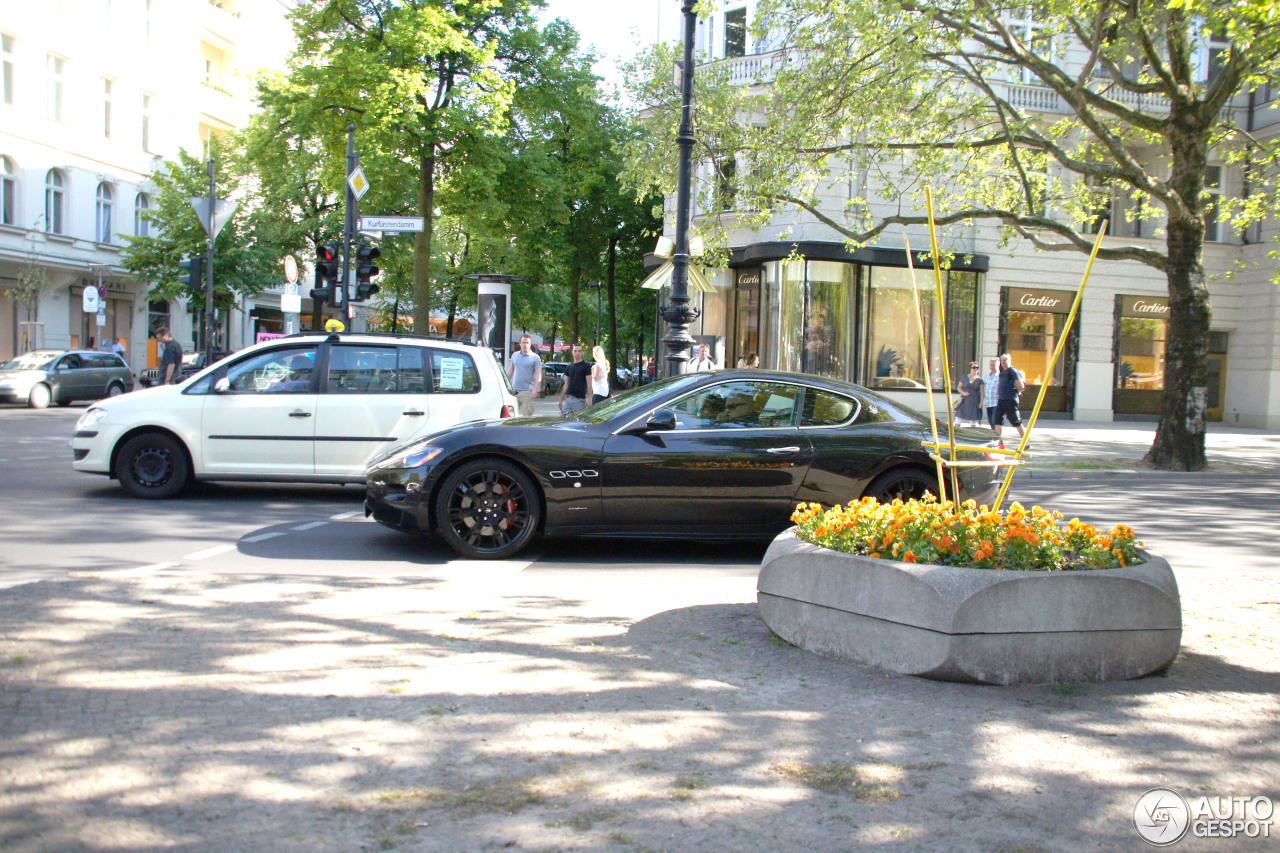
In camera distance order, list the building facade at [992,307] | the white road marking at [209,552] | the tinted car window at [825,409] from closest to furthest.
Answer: the white road marking at [209,552] → the tinted car window at [825,409] → the building facade at [992,307]

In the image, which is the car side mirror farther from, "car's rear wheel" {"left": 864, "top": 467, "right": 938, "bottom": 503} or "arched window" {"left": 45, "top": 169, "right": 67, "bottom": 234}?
"arched window" {"left": 45, "top": 169, "right": 67, "bottom": 234}

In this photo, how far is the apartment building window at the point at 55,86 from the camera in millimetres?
36375

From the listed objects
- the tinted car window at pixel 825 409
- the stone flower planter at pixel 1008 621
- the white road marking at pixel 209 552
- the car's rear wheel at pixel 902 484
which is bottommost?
the white road marking at pixel 209 552

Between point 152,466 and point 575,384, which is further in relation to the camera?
point 575,384

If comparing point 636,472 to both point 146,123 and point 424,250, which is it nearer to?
point 424,250

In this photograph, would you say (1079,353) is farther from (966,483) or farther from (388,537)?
(388,537)

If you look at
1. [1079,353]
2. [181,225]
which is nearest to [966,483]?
[1079,353]

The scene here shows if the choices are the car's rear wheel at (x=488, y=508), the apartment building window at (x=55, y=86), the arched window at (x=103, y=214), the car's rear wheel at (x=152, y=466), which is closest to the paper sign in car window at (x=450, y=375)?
the car's rear wheel at (x=152, y=466)

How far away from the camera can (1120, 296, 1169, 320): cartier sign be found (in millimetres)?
30531

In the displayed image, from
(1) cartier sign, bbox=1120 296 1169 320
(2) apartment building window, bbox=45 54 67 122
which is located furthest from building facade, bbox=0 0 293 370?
(1) cartier sign, bbox=1120 296 1169 320

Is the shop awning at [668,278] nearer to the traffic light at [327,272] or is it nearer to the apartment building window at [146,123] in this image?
the traffic light at [327,272]

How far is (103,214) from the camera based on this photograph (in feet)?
132

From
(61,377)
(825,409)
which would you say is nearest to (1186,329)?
(825,409)

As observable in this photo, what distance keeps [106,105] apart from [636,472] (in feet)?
132
